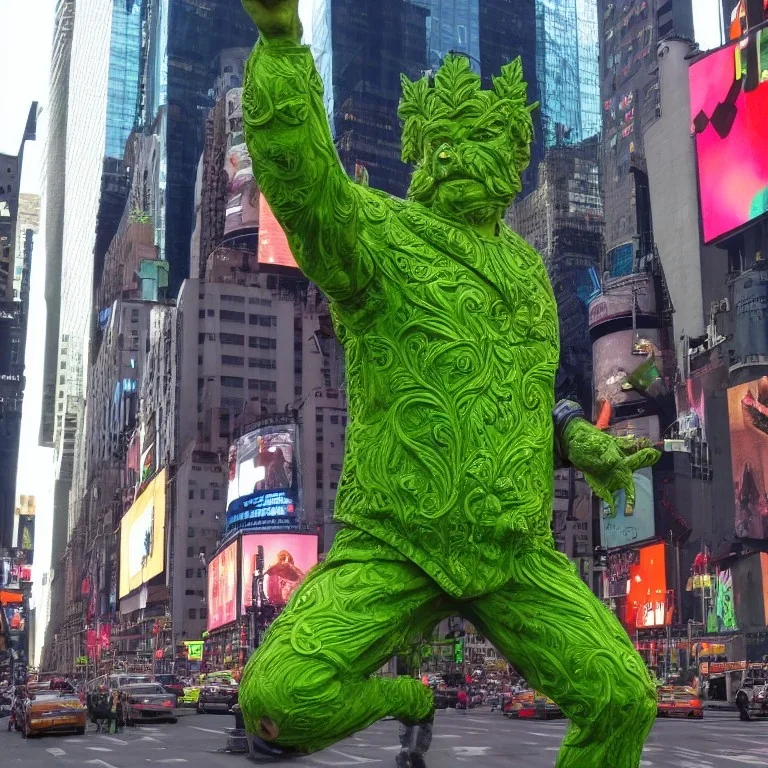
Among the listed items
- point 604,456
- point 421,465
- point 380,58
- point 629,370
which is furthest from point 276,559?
point 421,465

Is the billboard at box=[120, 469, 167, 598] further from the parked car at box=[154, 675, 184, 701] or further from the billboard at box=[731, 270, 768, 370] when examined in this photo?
the billboard at box=[731, 270, 768, 370]

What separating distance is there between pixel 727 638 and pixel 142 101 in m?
66.5

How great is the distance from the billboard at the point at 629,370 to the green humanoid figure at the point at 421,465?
164 feet

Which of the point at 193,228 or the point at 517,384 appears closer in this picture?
the point at 517,384

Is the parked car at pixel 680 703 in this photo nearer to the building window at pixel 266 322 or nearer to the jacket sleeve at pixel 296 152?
the jacket sleeve at pixel 296 152

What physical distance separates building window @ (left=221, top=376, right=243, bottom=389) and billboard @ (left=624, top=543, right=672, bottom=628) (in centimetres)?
2485

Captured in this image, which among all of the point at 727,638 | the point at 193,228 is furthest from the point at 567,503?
the point at 193,228

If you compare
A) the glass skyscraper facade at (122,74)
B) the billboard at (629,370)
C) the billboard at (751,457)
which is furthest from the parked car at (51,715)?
the glass skyscraper facade at (122,74)

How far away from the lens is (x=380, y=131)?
6219cm

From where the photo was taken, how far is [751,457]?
1619 inches

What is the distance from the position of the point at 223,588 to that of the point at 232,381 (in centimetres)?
1486

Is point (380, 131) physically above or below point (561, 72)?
below

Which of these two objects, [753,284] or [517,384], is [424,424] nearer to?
[517,384]

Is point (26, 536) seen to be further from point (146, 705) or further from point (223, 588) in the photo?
point (146, 705)
